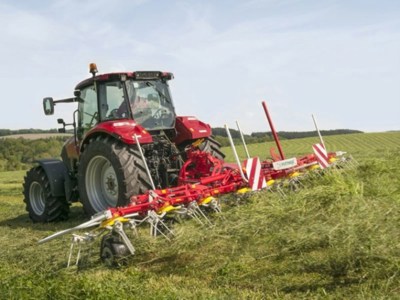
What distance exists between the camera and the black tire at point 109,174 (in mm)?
6801

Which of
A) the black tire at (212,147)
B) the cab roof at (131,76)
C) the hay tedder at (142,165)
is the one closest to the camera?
the hay tedder at (142,165)

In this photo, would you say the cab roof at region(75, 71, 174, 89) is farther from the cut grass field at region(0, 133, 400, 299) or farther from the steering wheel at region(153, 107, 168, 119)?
the cut grass field at region(0, 133, 400, 299)

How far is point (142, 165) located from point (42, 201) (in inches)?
121

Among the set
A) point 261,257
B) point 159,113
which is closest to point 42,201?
point 159,113

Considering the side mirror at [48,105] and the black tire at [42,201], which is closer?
the side mirror at [48,105]

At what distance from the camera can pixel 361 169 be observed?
298 inches

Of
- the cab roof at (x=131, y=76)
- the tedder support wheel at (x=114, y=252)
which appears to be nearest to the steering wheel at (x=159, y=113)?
the cab roof at (x=131, y=76)

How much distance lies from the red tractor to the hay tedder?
15mm

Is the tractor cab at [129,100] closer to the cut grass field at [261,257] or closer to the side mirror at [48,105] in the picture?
the side mirror at [48,105]

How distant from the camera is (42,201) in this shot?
357 inches

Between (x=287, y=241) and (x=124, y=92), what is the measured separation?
4.05 m

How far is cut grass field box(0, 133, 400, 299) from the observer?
369 cm

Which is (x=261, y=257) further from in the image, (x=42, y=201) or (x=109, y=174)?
(x=42, y=201)

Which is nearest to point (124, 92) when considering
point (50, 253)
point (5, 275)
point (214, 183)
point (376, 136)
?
point (214, 183)
